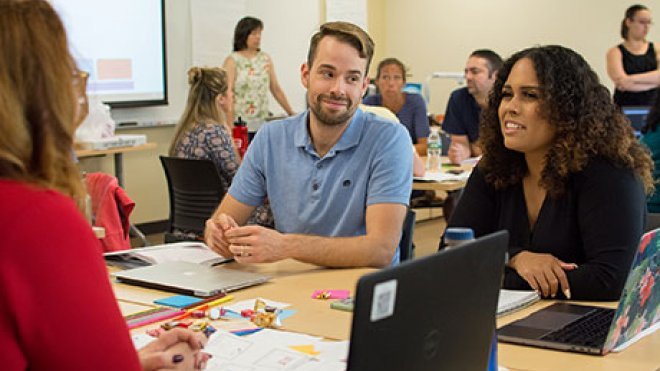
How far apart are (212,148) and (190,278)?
2.37 meters

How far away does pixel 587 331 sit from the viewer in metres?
1.98

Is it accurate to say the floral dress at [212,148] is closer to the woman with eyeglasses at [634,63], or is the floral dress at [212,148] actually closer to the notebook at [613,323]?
the notebook at [613,323]

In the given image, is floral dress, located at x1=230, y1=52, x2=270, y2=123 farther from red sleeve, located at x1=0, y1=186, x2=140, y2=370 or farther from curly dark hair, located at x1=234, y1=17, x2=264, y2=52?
red sleeve, located at x1=0, y1=186, x2=140, y2=370

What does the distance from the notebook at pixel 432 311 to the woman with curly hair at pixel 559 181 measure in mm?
1040

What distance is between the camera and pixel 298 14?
8.82 meters

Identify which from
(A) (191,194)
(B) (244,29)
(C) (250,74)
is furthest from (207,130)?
(C) (250,74)

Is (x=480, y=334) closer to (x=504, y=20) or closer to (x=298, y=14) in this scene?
(x=298, y=14)

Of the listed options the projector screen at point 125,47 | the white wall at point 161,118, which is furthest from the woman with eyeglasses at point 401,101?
the projector screen at point 125,47

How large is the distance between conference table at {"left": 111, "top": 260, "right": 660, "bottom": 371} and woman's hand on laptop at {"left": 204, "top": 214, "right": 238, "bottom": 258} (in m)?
0.05

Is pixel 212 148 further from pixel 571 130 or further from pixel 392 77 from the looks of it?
pixel 571 130

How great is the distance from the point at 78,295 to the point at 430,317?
44 cm

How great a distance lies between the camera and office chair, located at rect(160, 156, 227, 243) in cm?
443

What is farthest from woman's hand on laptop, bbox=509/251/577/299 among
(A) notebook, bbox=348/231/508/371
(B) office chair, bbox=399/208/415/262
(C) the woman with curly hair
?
(A) notebook, bbox=348/231/508/371

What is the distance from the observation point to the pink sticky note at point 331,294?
2.27 meters
